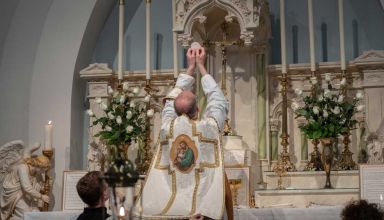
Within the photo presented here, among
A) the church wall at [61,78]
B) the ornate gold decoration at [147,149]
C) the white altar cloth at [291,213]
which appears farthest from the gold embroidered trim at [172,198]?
the church wall at [61,78]

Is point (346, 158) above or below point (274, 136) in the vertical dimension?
below

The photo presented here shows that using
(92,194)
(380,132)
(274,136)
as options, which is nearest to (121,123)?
(274,136)

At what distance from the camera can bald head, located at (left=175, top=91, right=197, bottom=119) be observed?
4.95 m

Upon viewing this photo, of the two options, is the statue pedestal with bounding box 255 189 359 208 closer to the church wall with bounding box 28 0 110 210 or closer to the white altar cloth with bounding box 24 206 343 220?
the white altar cloth with bounding box 24 206 343 220

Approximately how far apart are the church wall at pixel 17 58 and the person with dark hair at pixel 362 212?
584 cm

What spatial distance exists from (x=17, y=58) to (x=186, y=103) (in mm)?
4570

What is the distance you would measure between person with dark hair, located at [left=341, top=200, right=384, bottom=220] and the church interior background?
3449mm

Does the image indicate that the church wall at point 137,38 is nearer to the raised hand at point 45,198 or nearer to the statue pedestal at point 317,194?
the raised hand at point 45,198

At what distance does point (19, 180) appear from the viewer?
7.62 meters

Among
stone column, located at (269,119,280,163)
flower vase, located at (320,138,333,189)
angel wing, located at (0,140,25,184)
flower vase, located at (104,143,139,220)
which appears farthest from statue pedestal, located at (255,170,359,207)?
flower vase, located at (104,143,139,220)

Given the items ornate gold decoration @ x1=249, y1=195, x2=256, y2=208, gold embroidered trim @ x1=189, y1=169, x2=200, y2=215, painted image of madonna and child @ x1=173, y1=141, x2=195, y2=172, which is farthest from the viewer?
ornate gold decoration @ x1=249, y1=195, x2=256, y2=208

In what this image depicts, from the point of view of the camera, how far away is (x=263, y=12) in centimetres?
782

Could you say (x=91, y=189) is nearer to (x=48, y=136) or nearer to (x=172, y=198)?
Result: (x=172, y=198)

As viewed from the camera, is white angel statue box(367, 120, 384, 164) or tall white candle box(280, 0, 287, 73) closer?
white angel statue box(367, 120, 384, 164)
